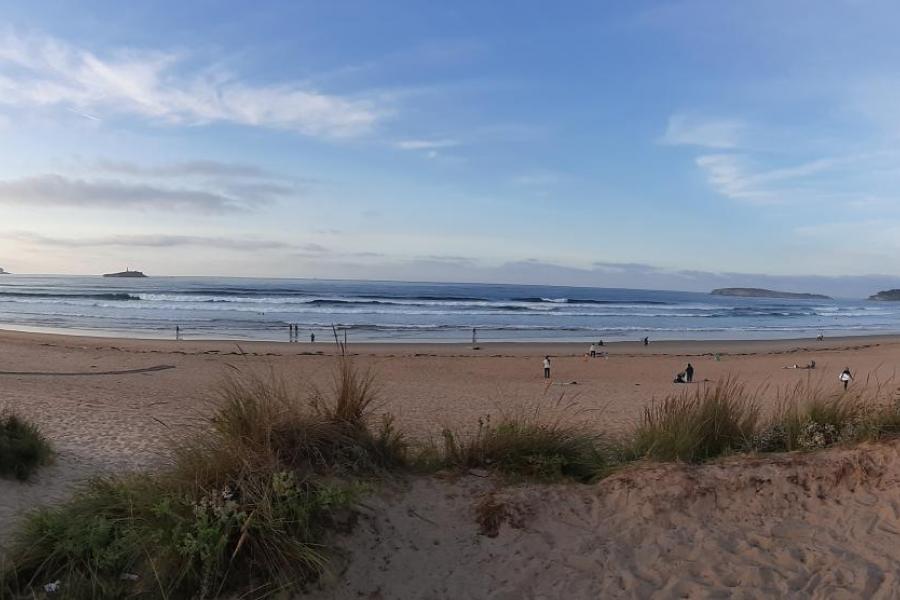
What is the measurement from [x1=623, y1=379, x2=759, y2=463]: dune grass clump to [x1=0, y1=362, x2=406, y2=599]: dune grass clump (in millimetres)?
2650

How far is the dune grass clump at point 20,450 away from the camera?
21.1 feet

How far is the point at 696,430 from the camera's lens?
18.9ft

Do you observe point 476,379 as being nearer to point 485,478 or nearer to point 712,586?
point 485,478

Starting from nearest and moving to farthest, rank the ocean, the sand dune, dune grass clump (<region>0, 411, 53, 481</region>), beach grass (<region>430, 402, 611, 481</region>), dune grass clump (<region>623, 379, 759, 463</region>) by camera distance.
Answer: the sand dune, beach grass (<region>430, 402, 611, 481</region>), dune grass clump (<region>623, 379, 759, 463</region>), dune grass clump (<region>0, 411, 53, 481</region>), the ocean

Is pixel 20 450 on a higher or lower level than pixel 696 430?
lower

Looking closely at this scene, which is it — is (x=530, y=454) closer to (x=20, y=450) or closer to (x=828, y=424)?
(x=828, y=424)

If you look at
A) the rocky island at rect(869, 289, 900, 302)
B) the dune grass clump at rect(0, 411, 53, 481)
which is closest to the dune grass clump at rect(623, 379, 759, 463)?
the dune grass clump at rect(0, 411, 53, 481)

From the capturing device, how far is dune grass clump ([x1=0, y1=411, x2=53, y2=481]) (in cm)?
643

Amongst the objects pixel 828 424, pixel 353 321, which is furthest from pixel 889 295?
pixel 828 424

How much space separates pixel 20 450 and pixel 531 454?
5164mm

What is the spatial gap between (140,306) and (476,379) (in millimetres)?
39184

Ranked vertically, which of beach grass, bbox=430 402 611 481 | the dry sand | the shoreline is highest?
beach grass, bbox=430 402 611 481

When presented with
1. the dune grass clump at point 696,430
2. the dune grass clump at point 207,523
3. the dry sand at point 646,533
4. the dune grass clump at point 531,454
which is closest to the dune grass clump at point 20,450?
the dry sand at point 646,533

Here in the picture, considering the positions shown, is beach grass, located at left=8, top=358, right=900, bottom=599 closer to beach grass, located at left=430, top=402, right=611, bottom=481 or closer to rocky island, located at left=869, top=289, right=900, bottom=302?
beach grass, located at left=430, top=402, right=611, bottom=481
